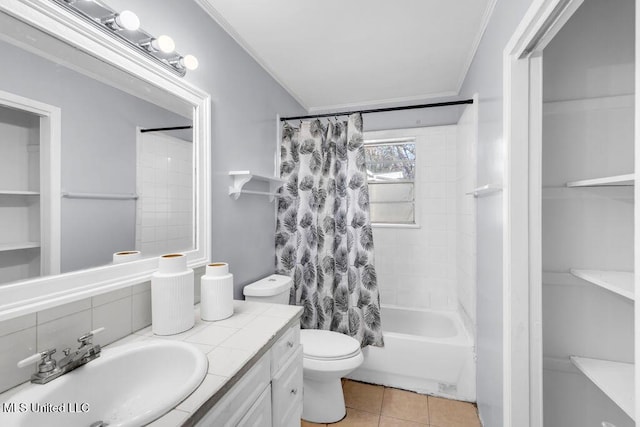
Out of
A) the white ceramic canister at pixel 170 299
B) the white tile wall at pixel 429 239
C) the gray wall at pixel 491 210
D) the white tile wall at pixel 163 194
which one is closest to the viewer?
the white ceramic canister at pixel 170 299

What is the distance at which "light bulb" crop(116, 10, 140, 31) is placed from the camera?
3.41 ft

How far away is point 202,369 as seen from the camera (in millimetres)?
873

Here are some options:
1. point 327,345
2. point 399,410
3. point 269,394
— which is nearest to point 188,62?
point 269,394

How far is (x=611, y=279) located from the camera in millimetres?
1115

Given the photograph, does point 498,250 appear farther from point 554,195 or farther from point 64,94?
point 64,94

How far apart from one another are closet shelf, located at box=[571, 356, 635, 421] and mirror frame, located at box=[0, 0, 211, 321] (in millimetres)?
1764

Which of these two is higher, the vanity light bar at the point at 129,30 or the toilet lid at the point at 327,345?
the vanity light bar at the point at 129,30

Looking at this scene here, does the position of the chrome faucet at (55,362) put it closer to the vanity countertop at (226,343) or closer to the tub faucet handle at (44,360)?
the tub faucet handle at (44,360)

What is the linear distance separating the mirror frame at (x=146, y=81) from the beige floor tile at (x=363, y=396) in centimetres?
145

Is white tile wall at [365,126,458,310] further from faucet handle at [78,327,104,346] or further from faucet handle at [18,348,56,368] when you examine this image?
faucet handle at [18,348,56,368]

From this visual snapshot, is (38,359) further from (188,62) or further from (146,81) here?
(188,62)

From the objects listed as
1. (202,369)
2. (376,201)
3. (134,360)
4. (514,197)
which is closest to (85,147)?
(134,360)

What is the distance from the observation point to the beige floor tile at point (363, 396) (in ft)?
6.68

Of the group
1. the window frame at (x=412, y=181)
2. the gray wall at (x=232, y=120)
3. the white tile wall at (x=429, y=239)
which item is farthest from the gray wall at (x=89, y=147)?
the white tile wall at (x=429, y=239)
